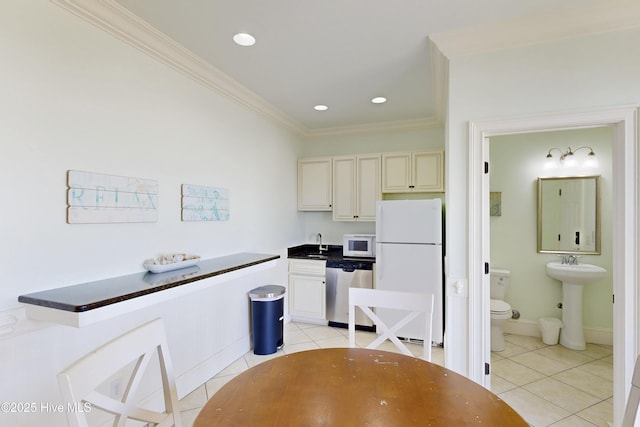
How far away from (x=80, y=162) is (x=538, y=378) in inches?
152

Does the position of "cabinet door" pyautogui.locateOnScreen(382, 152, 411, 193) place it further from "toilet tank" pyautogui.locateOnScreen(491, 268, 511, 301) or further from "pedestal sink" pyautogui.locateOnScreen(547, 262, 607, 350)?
"pedestal sink" pyautogui.locateOnScreen(547, 262, 607, 350)

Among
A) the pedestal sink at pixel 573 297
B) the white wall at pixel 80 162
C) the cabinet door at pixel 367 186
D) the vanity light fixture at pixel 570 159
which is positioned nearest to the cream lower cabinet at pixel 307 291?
Answer: the cabinet door at pixel 367 186

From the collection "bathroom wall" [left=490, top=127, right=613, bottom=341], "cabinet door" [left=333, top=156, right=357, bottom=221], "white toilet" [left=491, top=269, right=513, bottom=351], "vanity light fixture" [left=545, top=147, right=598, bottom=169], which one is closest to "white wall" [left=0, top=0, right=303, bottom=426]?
"cabinet door" [left=333, top=156, right=357, bottom=221]

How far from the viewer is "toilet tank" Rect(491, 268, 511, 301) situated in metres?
3.57

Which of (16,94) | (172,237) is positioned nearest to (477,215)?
(172,237)

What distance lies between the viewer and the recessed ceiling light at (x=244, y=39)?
218 cm

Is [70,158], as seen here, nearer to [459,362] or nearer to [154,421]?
[154,421]

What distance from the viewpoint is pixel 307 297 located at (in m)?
3.97

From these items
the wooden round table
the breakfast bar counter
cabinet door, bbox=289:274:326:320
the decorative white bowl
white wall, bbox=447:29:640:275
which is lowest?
Result: cabinet door, bbox=289:274:326:320

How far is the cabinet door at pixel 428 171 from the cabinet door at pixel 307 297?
69.4 inches

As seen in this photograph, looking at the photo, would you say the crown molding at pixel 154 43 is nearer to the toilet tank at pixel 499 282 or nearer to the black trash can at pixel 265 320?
the black trash can at pixel 265 320

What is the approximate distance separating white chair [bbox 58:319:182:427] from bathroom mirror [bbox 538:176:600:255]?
3982mm

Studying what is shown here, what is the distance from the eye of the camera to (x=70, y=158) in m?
1.72

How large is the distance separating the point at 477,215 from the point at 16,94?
278cm
